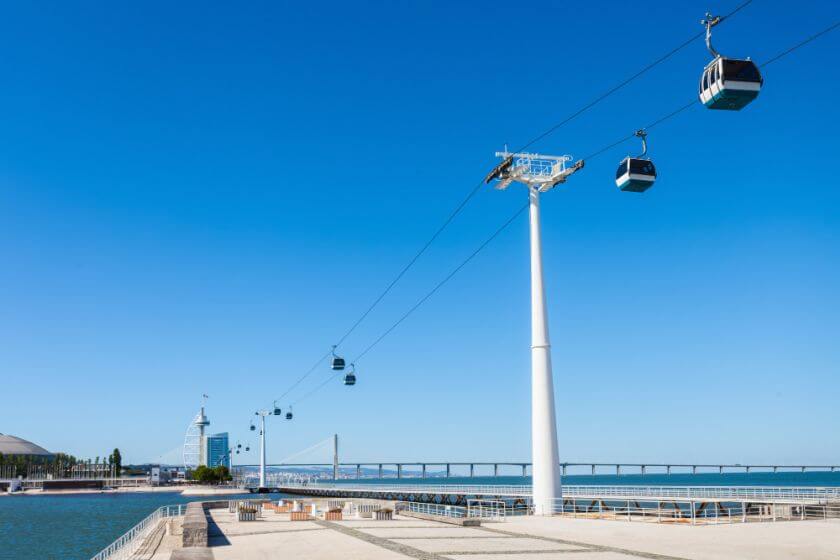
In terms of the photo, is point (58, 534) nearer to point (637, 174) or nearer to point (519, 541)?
point (519, 541)

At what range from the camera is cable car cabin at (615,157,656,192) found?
27703 millimetres

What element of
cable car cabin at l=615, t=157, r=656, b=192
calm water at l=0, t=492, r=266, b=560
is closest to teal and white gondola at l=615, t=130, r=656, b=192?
cable car cabin at l=615, t=157, r=656, b=192

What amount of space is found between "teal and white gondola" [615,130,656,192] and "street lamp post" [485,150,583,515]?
15001mm

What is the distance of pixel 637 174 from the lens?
90.9ft

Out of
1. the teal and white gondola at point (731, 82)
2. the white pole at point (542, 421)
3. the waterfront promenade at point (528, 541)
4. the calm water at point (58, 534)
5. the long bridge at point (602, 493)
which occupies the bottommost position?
the calm water at point (58, 534)

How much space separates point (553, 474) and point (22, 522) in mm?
87770

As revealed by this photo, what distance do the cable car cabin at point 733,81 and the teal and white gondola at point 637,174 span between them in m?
8.32

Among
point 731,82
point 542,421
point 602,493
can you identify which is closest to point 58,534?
point 602,493

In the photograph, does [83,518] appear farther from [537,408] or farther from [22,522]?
[537,408]

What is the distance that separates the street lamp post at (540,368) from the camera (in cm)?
4147

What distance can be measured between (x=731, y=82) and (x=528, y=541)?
1845cm

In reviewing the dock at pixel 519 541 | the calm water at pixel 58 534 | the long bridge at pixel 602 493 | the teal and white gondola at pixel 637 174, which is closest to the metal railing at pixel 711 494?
the long bridge at pixel 602 493

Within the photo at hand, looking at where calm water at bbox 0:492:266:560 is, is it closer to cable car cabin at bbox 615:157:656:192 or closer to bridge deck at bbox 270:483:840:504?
bridge deck at bbox 270:483:840:504

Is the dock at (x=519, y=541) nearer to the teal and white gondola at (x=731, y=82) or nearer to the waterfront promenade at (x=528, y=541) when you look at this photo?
the waterfront promenade at (x=528, y=541)
